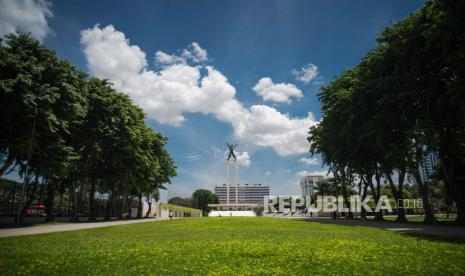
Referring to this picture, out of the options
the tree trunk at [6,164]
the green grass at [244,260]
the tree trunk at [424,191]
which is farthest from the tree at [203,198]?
the green grass at [244,260]

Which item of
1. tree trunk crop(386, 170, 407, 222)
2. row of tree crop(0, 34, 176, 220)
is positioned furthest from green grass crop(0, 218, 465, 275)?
tree trunk crop(386, 170, 407, 222)

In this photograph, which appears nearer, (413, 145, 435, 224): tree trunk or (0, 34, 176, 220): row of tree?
(0, 34, 176, 220): row of tree

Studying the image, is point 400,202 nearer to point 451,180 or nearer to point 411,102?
point 451,180

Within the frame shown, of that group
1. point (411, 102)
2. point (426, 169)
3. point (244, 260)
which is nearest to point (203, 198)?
point (426, 169)

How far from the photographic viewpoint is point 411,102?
2398 cm

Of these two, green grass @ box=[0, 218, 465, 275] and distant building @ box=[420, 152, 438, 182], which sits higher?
distant building @ box=[420, 152, 438, 182]

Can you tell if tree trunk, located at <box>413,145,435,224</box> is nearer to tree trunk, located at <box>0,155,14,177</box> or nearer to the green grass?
the green grass

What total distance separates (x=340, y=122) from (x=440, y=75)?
13176mm

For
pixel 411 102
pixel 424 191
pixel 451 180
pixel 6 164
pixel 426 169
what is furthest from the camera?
pixel 426 169

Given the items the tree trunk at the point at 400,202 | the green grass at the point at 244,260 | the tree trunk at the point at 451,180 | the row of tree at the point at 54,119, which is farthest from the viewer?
the tree trunk at the point at 400,202

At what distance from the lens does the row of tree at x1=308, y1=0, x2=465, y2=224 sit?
62.1 feet

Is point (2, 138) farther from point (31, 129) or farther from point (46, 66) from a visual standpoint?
point (46, 66)

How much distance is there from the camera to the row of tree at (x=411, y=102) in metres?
18.9

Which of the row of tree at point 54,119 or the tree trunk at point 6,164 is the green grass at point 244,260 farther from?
the tree trunk at point 6,164
